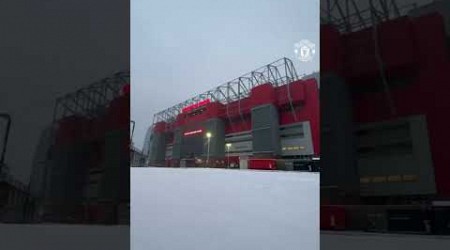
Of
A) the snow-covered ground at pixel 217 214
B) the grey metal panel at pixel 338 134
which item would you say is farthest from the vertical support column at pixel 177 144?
the grey metal panel at pixel 338 134

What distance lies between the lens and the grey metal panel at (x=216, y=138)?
17.6 m

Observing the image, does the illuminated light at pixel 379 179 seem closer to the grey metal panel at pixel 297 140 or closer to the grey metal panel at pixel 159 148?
the grey metal panel at pixel 297 140

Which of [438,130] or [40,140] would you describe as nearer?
[438,130]

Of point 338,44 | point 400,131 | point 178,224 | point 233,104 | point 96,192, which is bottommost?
point 178,224

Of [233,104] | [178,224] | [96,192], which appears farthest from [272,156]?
[96,192]

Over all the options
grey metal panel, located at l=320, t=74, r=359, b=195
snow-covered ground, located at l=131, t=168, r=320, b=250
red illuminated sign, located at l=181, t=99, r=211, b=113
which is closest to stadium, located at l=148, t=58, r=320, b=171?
red illuminated sign, located at l=181, t=99, r=211, b=113

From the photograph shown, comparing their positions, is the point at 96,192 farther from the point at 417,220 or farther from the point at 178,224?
the point at 178,224

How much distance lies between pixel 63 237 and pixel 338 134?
205 cm

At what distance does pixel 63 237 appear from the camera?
2.86 metres

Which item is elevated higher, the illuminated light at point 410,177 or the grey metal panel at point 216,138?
the grey metal panel at point 216,138

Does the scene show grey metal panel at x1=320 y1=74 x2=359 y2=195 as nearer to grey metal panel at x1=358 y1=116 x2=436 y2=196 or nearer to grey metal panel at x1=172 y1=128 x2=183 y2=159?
grey metal panel at x1=358 y1=116 x2=436 y2=196

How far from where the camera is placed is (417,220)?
252 centimetres

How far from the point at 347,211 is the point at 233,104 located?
15084mm

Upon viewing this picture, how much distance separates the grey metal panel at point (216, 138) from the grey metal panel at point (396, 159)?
14861 millimetres
